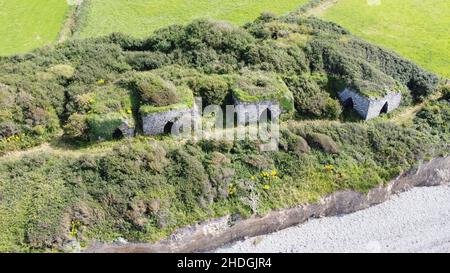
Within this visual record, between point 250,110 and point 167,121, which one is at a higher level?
point 167,121

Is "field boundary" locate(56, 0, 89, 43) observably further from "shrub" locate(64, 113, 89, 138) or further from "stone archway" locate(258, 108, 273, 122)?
"stone archway" locate(258, 108, 273, 122)

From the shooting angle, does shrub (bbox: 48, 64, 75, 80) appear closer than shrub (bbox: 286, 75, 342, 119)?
Yes

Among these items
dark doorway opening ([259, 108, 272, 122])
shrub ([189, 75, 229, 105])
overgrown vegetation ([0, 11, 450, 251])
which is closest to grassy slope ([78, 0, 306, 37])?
overgrown vegetation ([0, 11, 450, 251])

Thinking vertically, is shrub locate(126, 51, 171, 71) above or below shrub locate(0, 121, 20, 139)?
above

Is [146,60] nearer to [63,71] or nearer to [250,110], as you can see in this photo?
[63,71]

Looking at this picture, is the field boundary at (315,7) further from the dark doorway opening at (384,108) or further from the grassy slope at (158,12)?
the dark doorway opening at (384,108)

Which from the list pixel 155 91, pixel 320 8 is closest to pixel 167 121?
pixel 155 91
